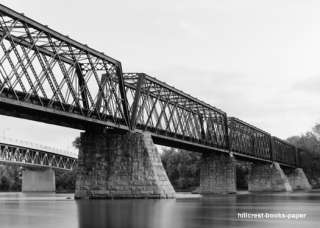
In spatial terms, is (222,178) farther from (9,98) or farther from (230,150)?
(9,98)

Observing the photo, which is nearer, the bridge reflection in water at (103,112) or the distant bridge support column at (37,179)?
the bridge reflection in water at (103,112)

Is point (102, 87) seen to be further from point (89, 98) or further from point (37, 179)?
point (37, 179)

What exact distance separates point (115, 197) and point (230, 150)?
52.2 meters

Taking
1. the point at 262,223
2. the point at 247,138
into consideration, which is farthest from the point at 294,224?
the point at 247,138

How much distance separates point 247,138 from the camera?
133750 millimetres

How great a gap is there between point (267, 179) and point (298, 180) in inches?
1443

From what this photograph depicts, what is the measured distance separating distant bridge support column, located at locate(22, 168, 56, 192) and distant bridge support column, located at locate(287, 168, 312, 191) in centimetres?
7001

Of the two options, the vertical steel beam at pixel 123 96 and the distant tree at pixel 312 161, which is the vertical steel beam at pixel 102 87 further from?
the distant tree at pixel 312 161

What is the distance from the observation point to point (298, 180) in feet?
570

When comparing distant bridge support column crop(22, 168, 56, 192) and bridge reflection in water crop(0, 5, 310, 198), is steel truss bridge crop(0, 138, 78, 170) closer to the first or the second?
distant bridge support column crop(22, 168, 56, 192)

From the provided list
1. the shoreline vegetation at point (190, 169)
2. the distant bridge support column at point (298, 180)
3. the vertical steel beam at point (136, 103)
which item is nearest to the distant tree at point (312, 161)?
the shoreline vegetation at point (190, 169)

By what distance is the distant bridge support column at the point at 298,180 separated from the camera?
16638 centimetres

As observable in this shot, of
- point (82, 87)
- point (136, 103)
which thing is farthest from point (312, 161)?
point (82, 87)

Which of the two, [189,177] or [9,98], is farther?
[189,177]
